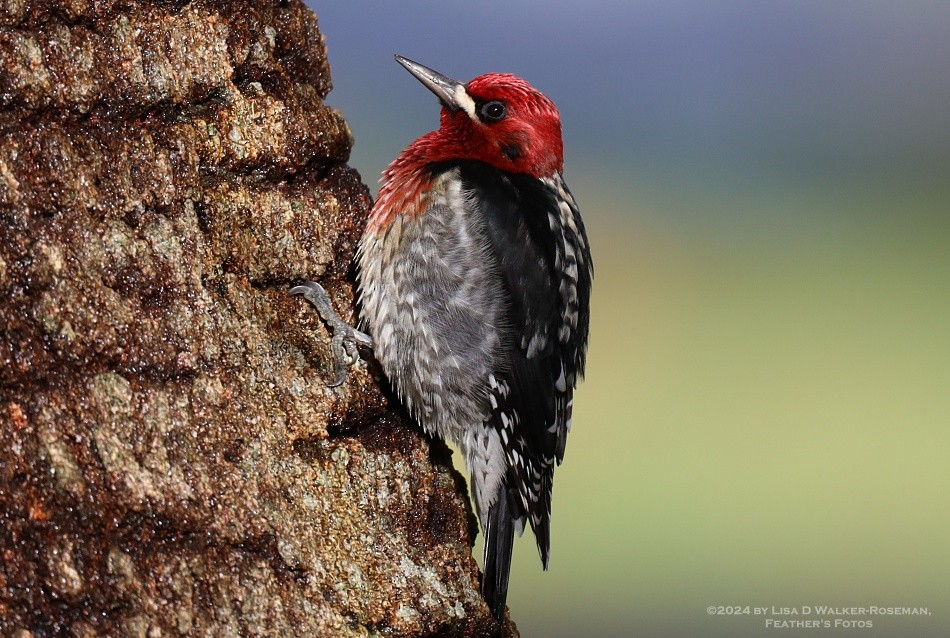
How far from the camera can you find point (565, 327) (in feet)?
10.5

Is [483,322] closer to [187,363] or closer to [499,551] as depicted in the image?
[499,551]

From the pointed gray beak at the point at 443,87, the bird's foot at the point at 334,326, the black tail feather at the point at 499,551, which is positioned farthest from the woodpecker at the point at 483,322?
the pointed gray beak at the point at 443,87

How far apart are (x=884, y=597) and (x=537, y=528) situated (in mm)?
6048

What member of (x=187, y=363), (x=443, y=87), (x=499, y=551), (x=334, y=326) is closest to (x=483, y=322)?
(x=334, y=326)

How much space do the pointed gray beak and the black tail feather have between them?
1.33 m

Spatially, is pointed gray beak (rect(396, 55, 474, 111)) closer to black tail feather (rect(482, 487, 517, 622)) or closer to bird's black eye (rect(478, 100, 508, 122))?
bird's black eye (rect(478, 100, 508, 122))

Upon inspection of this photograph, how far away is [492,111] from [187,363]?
1586mm

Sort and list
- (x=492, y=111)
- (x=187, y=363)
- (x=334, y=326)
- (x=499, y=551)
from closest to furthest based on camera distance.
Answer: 1. (x=187, y=363)
2. (x=334, y=326)
3. (x=499, y=551)
4. (x=492, y=111)

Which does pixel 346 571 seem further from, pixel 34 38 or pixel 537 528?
pixel 34 38

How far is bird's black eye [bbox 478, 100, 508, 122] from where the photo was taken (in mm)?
3439

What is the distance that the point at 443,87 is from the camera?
3461 millimetres

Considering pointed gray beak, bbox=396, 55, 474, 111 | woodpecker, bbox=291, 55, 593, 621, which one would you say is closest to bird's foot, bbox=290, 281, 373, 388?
woodpecker, bbox=291, 55, 593, 621

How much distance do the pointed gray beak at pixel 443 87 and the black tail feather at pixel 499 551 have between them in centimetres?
133

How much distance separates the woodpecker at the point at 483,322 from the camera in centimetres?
309
